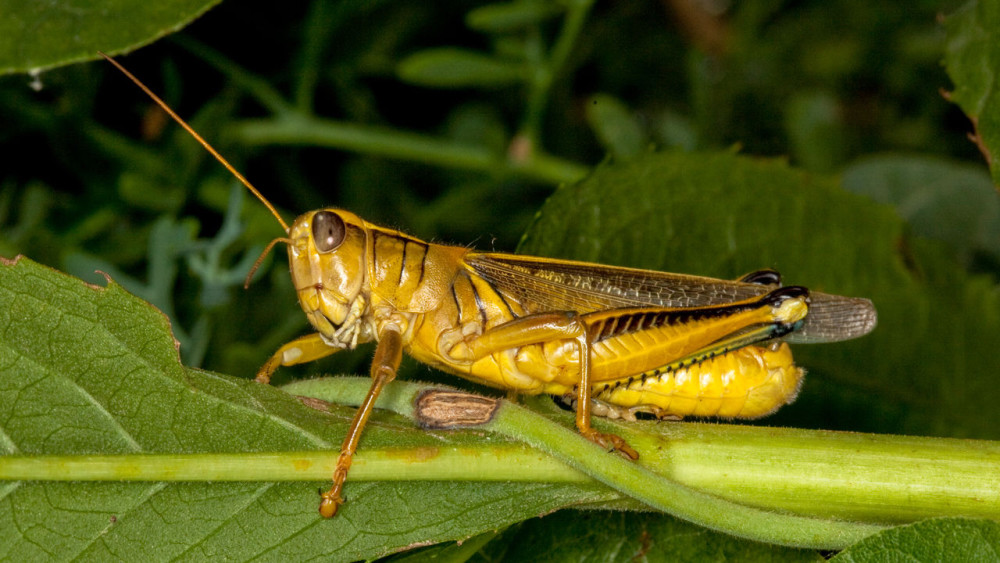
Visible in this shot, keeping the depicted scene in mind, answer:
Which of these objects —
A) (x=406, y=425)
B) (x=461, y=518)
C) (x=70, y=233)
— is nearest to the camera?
(x=461, y=518)

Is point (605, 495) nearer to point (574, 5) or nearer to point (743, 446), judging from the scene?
point (743, 446)

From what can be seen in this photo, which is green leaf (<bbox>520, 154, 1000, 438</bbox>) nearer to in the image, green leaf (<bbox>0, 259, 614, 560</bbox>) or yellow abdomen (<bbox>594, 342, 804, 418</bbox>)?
yellow abdomen (<bbox>594, 342, 804, 418</bbox>)

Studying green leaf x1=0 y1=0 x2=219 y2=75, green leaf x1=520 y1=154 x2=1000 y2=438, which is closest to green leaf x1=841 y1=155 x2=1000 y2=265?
green leaf x1=520 y1=154 x2=1000 y2=438

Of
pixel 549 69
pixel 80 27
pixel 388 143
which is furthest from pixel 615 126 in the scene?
pixel 80 27

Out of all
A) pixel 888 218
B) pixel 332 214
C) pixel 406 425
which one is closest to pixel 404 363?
pixel 332 214

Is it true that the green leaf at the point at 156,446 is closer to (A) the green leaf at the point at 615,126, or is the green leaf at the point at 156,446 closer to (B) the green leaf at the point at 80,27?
(B) the green leaf at the point at 80,27

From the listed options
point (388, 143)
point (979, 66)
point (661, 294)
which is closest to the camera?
point (979, 66)

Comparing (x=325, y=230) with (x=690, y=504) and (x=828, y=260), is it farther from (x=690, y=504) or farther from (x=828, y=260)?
(x=828, y=260)
